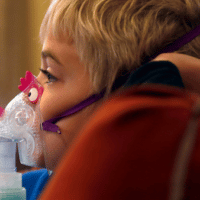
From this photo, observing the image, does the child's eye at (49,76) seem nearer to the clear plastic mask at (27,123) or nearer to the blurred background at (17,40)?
the clear plastic mask at (27,123)

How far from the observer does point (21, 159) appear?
0.81 meters

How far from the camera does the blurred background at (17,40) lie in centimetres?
223

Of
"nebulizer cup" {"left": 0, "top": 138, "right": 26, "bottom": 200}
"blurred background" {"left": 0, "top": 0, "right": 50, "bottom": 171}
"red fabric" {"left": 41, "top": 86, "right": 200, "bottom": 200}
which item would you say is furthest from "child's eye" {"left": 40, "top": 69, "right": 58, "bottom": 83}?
"blurred background" {"left": 0, "top": 0, "right": 50, "bottom": 171}

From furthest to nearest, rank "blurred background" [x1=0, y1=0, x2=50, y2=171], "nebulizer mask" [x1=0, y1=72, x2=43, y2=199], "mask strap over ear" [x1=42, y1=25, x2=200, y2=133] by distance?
"blurred background" [x1=0, y1=0, x2=50, y2=171], "nebulizer mask" [x1=0, y1=72, x2=43, y2=199], "mask strap over ear" [x1=42, y1=25, x2=200, y2=133]

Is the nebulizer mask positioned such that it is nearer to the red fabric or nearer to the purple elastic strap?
the purple elastic strap

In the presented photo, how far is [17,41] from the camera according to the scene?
2279mm

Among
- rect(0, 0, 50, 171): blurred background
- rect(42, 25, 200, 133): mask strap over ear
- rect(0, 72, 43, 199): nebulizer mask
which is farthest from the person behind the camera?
rect(0, 0, 50, 171): blurred background

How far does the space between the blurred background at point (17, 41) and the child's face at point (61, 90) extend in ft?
4.97

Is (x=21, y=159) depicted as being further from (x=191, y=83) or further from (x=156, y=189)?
(x=156, y=189)

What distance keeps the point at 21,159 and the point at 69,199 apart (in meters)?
0.59

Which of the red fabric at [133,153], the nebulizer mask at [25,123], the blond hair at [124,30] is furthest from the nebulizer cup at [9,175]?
the red fabric at [133,153]

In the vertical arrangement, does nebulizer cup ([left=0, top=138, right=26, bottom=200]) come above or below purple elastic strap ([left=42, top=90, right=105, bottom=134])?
below

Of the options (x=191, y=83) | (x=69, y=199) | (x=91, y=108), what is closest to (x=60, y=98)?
(x=91, y=108)

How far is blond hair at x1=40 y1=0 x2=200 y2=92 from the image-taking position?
0.66m
